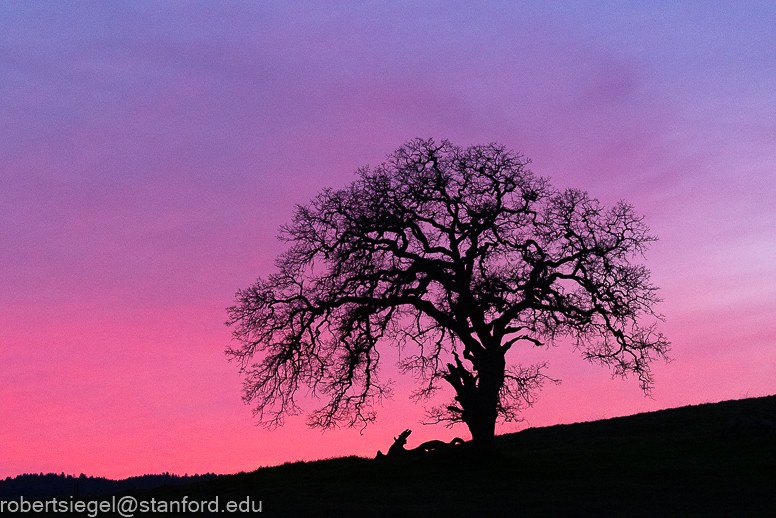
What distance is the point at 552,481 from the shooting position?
30.6 m

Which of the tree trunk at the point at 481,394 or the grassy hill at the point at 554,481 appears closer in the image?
the grassy hill at the point at 554,481

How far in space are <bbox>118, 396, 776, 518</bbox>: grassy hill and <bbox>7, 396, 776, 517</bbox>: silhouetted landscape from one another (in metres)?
0.04

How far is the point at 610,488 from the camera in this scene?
28.8 metres

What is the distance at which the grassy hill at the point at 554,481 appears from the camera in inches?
1006

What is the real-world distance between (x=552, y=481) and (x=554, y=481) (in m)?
0.08

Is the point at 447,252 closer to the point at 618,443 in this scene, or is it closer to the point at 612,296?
the point at 612,296

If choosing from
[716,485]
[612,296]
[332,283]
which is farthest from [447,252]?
[716,485]

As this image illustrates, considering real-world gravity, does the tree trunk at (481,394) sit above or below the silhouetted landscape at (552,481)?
above

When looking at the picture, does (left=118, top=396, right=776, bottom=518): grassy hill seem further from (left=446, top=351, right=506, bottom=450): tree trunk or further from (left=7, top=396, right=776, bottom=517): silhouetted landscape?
(left=446, top=351, right=506, bottom=450): tree trunk

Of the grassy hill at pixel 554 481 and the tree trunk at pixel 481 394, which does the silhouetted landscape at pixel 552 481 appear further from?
the tree trunk at pixel 481 394

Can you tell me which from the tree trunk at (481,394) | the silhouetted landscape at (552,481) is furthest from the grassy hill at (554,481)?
the tree trunk at (481,394)

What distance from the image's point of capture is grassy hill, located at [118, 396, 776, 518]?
25.5 m

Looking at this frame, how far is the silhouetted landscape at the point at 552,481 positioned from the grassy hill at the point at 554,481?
0.14 feet

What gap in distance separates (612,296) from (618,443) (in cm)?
1064
